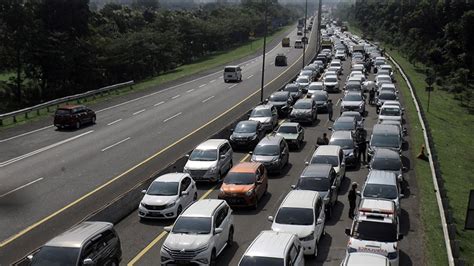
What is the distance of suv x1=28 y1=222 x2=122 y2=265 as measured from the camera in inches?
602

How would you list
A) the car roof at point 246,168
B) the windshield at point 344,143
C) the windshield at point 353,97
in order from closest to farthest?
the car roof at point 246,168 → the windshield at point 344,143 → the windshield at point 353,97

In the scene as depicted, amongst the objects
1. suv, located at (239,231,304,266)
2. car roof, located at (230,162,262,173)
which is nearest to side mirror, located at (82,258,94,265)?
suv, located at (239,231,304,266)

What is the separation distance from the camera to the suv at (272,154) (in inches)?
1161

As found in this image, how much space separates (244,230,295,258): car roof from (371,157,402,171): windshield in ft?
38.6

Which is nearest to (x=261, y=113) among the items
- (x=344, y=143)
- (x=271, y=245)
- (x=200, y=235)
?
(x=344, y=143)

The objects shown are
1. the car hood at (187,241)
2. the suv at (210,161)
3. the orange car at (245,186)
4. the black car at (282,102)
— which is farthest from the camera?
the black car at (282,102)

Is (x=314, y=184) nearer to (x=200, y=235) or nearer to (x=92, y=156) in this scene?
(x=200, y=235)

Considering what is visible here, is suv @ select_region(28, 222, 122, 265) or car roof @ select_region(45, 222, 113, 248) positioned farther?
car roof @ select_region(45, 222, 113, 248)

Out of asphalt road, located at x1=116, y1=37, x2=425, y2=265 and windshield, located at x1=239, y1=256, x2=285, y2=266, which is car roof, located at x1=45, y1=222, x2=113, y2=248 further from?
windshield, located at x1=239, y1=256, x2=285, y2=266

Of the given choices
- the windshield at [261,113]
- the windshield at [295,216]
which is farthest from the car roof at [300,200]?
the windshield at [261,113]

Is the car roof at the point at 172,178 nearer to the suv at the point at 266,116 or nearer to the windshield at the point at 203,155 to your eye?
the windshield at the point at 203,155

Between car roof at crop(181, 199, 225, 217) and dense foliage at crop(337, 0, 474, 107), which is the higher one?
car roof at crop(181, 199, 225, 217)

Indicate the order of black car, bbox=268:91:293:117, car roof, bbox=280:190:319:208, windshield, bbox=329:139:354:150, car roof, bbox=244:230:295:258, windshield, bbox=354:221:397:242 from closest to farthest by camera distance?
car roof, bbox=244:230:295:258 → windshield, bbox=354:221:397:242 → car roof, bbox=280:190:319:208 → windshield, bbox=329:139:354:150 → black car, bbox=268:91:293:117

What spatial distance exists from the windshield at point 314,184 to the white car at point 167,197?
4.69 metres
